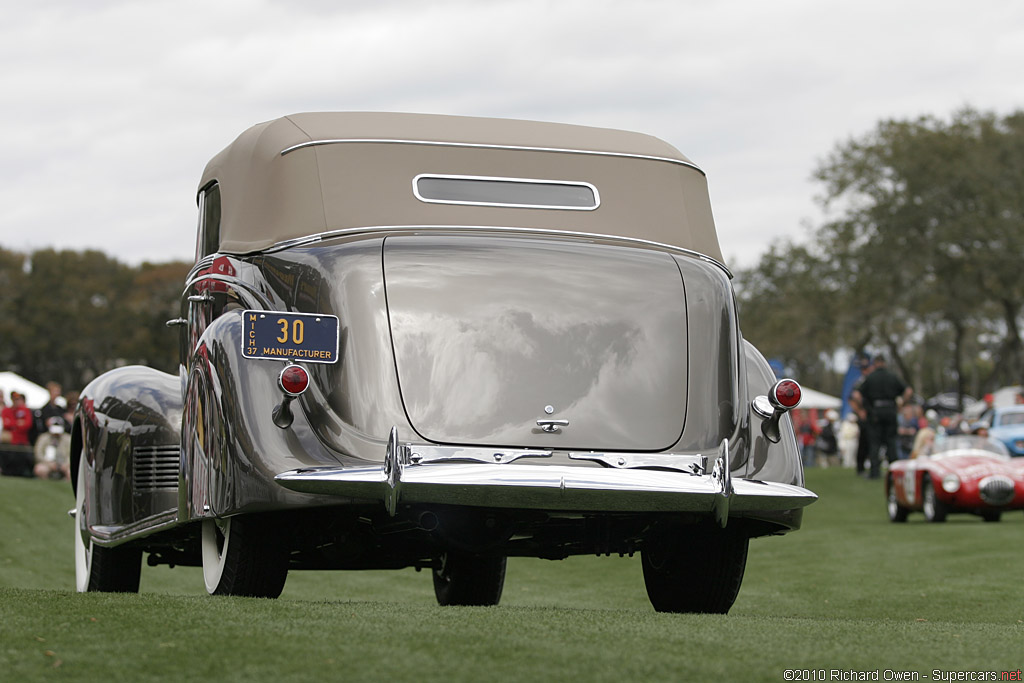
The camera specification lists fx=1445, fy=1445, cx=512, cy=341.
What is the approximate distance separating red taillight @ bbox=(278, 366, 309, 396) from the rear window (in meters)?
1.31

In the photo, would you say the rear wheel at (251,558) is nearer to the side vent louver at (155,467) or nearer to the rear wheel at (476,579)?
the side vent louver at (155,467)

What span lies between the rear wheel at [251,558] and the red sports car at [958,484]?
13129 mm

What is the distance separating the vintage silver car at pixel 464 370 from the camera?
20.7ft

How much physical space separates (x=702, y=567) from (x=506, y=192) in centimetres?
217

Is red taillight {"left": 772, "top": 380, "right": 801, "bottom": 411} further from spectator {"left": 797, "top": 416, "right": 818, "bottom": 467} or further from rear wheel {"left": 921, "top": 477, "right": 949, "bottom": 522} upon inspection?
spectator {"left": 797, "top": 416, "right": 818, "bottom": 467}

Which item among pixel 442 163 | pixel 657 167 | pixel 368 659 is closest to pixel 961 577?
pixel 657 167

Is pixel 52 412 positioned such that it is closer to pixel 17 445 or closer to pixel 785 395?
pixel 17 445

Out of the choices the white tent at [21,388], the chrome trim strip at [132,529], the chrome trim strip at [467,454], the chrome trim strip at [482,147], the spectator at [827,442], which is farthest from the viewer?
the spectator at [827,442]

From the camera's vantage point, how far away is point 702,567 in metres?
7.39

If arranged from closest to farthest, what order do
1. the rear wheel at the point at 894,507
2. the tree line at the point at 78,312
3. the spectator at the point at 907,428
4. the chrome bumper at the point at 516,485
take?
the chrome bumper at the point at 516,485, the rear wheel at the point at 894,507, the spectator at the point at 907,428, the tree line at the point at 78,312

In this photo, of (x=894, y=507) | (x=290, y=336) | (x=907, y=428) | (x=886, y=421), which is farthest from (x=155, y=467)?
(x=907, y=428)

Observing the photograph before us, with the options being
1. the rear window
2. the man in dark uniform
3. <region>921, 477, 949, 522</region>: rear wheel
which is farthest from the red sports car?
the rear window

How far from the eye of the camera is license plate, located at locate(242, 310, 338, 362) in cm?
641

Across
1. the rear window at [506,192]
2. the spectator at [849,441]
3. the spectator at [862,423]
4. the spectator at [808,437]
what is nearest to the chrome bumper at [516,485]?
the rear window at [506,192]
